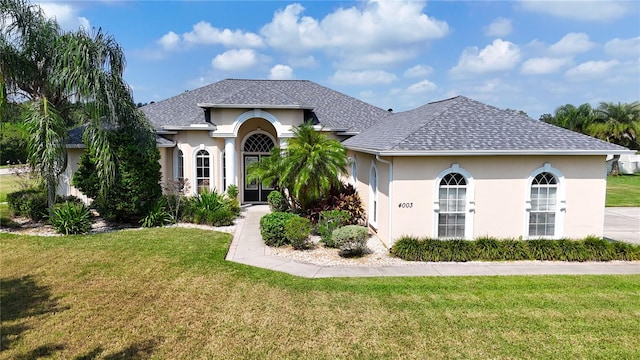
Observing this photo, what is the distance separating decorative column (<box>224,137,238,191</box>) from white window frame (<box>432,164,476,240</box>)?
10780 millimetres

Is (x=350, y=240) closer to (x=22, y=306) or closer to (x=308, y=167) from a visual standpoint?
(x=308, y=167)

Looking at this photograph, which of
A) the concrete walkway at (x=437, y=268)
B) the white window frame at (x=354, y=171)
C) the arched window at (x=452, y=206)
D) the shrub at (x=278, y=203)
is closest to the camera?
the concrete walkway at (x=437, y=268)

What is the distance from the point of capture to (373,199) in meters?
14.9

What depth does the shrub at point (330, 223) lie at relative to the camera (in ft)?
42.5

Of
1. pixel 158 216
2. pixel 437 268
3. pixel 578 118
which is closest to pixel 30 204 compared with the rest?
pixel 158 216

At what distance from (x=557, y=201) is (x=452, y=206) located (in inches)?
139

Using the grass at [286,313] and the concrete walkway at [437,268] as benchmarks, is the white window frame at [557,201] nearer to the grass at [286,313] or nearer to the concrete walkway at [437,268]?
the concrete walkway at [437,268]

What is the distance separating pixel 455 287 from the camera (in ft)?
30.5

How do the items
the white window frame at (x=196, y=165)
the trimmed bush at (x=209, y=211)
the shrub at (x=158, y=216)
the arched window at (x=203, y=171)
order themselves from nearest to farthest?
the shrub at (x=158, y=216) → the trimmed bush at (x=209, y=211) → the white window frame at (x=196, y=165) → the arched window at (x=203, y=171)

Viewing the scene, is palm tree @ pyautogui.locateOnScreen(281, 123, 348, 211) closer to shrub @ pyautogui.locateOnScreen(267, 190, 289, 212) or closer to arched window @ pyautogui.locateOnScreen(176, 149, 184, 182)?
shrub @ pyautogui.locateOnScreen(267, 190, 289, 212)

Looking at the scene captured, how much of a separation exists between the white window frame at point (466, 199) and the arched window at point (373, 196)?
2.74m

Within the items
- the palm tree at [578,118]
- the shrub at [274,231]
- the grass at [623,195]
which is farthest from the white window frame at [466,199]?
the palm tree at [578,118]

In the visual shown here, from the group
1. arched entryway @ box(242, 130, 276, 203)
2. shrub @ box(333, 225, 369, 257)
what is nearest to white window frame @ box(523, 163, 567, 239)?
shrub @ box(333, 225, 369, 257)

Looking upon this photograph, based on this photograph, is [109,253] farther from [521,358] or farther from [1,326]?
[521,358]
